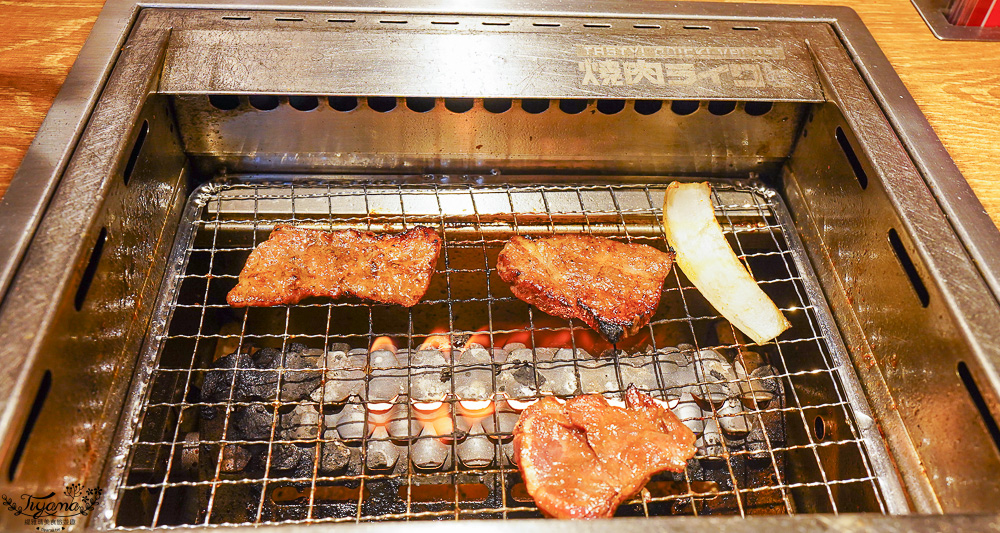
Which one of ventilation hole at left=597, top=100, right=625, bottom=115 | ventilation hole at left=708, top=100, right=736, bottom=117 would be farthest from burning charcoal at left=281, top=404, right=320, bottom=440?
ventilation hole at left=708, top=100, right=736, bottom=117

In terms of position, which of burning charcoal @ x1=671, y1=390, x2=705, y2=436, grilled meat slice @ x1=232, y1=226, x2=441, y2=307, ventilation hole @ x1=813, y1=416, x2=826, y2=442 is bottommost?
burning charcoal @ x1=671, y1=390, x2=705, y2=436

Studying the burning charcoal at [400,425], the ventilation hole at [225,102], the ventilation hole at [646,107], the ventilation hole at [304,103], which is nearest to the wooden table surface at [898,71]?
the ventilation hole at [225,102]

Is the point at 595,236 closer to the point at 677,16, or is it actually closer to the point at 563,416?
the point at 563,416

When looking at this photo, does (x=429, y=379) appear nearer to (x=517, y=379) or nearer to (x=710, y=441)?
(x=517, y=379)

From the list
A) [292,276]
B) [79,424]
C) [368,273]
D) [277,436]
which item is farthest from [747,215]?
[79,424]

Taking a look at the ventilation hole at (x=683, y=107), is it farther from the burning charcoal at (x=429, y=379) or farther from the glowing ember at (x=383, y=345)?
the glowing ember at (x=383, y=345)

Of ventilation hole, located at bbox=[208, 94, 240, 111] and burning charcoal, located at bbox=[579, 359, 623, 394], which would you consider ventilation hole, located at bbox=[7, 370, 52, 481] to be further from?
burning charcoal, located at bbox=[579, 359, 623, 394]
